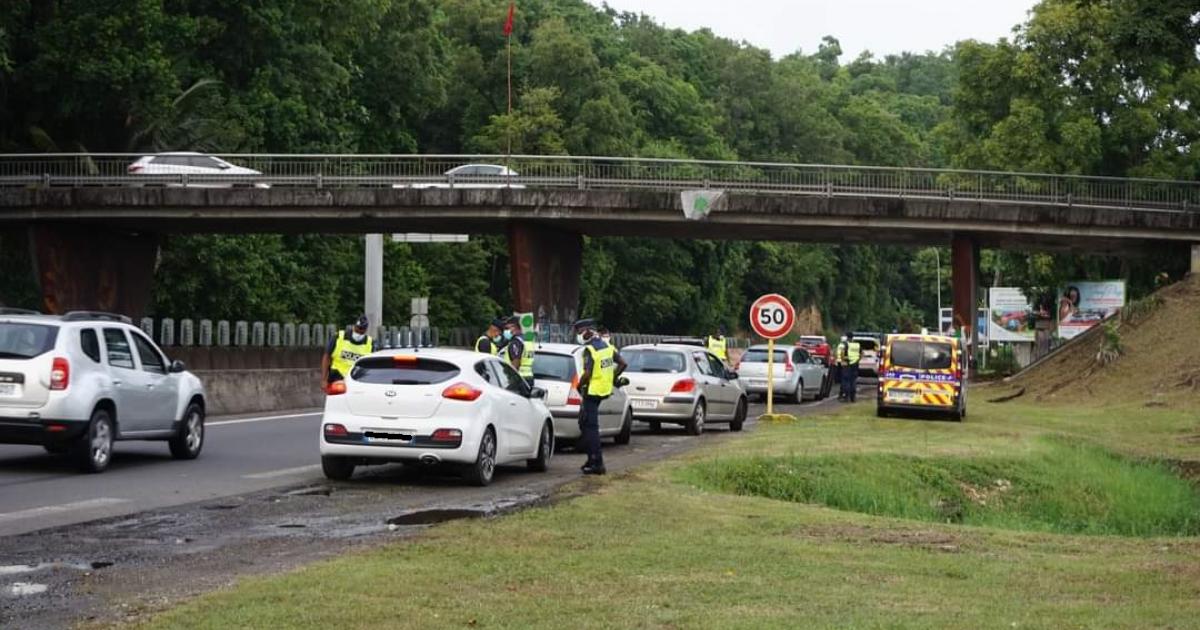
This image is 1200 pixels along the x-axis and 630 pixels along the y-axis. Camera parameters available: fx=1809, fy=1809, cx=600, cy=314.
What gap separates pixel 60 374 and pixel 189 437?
3369 mm

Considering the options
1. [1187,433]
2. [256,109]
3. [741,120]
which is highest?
[741,120]

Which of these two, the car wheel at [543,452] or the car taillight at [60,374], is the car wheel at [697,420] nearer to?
the car wheel at [543,452]

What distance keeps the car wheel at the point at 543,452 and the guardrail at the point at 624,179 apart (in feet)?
93.8

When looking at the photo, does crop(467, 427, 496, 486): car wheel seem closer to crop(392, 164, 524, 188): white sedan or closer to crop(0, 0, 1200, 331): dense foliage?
crop(0, 0, 1200, 331): dense foliage

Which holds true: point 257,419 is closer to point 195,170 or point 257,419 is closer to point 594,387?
point 594,387

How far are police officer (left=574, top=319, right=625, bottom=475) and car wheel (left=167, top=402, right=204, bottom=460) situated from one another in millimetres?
5125

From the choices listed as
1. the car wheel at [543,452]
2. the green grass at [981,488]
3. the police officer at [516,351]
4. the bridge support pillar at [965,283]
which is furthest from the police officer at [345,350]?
the bridge support pillar at [965,283]

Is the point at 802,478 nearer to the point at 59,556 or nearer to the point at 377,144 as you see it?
the point at 59,556

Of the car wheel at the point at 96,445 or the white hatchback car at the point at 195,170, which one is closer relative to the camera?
the car wheel at the point at 96,445

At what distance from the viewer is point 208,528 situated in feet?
46.8

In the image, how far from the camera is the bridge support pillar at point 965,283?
56.7 metres

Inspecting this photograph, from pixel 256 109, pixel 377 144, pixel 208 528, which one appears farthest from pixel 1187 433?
pixel 377 144

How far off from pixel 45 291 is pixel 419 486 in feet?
118

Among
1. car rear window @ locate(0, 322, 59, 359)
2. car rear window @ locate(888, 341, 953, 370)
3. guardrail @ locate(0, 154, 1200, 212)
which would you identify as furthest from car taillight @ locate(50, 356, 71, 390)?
guardrail @ locate(0, 154, 1200, 212)
